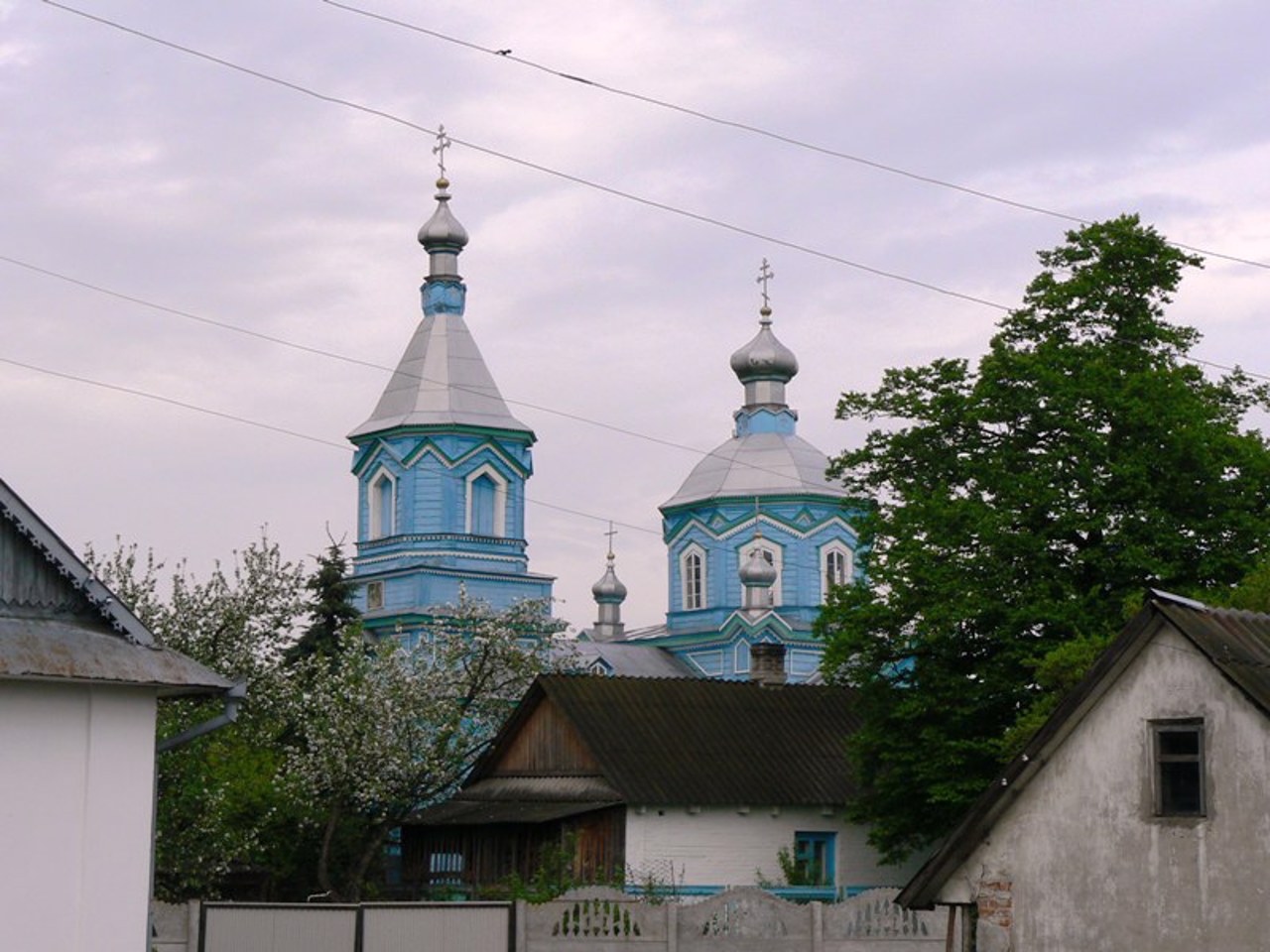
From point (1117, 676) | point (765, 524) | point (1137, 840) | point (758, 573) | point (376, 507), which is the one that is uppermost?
point (765, 524)

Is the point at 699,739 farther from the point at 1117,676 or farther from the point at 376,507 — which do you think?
the point at 376,507

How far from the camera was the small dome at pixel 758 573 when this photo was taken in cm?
7500

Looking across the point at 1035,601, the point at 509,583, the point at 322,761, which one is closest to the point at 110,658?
the point at 1035,601

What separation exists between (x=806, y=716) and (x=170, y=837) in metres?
13.8

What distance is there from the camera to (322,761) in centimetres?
3828

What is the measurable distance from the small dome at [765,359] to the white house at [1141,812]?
62756 millimetres

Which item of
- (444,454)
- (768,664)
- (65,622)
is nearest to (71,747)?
(65,622)

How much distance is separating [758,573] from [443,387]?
13737 millimetres

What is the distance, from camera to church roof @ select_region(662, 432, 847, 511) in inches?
3034

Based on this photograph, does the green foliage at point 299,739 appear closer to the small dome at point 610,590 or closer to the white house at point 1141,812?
the white house at point 1141,812

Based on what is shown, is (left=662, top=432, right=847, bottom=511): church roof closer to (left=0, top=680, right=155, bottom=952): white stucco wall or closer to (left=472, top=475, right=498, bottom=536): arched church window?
(left=472, top=475, right=498, bottom=536): arched church window

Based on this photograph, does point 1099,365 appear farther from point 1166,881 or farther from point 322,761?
point 1166,881

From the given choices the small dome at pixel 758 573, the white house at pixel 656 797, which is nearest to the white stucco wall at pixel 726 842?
the white house at pixel 656 797

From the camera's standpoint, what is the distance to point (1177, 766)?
53.5 ft
